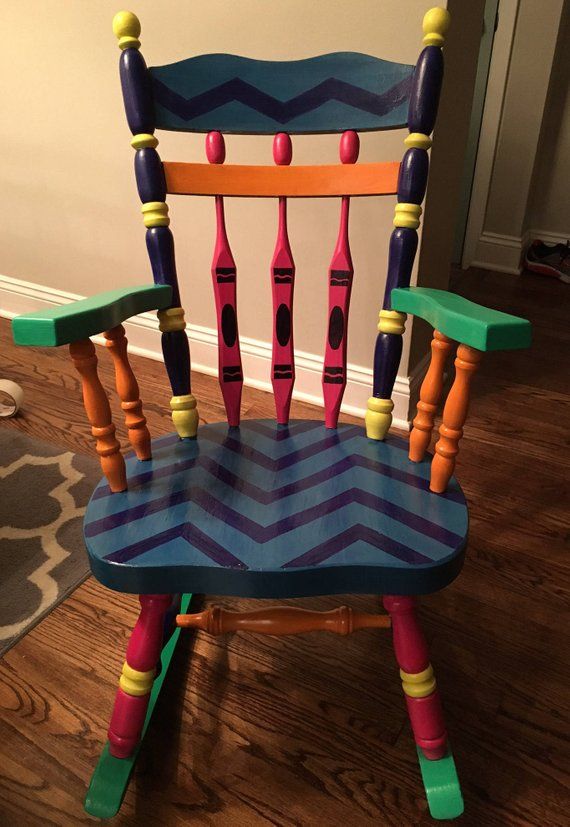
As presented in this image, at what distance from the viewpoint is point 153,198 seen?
2.71 ft

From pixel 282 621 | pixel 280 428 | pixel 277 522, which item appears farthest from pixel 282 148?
pixel 282 621

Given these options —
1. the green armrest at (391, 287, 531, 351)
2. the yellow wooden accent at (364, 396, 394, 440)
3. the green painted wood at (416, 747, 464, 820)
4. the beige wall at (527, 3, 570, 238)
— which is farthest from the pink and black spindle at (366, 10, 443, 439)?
the beige wall at (527, 3, 570, 238)

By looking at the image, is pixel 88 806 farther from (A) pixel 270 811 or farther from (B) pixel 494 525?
(B) pixel 494 525

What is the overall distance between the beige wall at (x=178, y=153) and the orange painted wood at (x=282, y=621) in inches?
31.8

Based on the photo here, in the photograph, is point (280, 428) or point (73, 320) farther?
point (280, 428)

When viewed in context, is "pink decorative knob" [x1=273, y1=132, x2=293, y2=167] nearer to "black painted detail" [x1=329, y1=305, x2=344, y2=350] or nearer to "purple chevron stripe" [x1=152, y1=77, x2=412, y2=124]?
"purple chevron stripe" [x1=152, y1=77, x2=412, y2=124]

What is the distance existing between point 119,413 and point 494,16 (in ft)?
6.53

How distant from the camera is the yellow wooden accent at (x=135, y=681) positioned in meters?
0.77

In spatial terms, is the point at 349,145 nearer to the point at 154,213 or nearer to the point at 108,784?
the point at 154,213

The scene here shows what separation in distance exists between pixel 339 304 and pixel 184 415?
0.88 feet

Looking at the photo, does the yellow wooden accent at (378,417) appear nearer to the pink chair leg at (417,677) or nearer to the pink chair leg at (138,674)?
the pink chair leg at (417,677)

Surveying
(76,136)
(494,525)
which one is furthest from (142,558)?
(76,136)

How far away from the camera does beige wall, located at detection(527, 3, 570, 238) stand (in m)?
2.46

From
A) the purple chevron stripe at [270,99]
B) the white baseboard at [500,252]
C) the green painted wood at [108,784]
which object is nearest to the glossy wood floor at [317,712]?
the green painted wood at [108,784]
